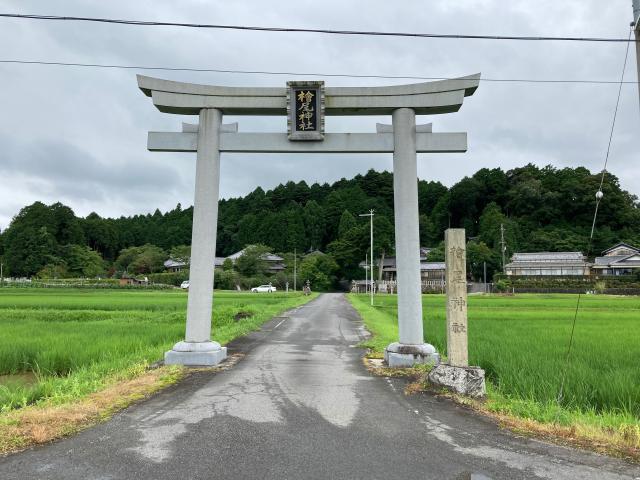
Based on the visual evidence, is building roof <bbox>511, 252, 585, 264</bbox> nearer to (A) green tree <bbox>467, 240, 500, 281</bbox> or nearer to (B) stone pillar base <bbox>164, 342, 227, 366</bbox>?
(A) green tree <bbox>467, 240, 500, 281</bbox>

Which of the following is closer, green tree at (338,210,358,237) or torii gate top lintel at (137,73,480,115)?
torii gate top lintel at (137,73,480,115)

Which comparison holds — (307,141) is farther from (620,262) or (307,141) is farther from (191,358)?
(620,262)

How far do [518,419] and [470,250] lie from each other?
209ft

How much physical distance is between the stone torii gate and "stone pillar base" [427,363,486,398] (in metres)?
1.75

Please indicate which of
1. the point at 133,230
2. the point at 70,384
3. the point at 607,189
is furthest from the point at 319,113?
the point at 133,230

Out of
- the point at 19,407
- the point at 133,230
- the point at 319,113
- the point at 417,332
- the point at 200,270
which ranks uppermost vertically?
the point at 133,230

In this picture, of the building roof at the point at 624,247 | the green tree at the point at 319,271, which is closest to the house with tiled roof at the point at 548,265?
the building roof at the point at 624,247

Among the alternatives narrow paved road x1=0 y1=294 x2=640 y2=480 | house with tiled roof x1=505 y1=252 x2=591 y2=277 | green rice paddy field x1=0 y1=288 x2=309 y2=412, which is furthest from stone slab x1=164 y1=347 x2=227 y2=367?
house with tiled roof x1=505 y1=252 x2=591 y2=277

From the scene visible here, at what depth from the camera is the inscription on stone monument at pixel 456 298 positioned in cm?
716

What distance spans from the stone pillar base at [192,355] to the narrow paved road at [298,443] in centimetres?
162

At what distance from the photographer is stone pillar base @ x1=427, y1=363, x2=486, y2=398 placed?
6763mm

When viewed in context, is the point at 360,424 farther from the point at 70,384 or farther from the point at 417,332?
the point at 70,384

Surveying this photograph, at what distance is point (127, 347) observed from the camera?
1123 cm

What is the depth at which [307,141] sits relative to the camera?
9375 millimetres
